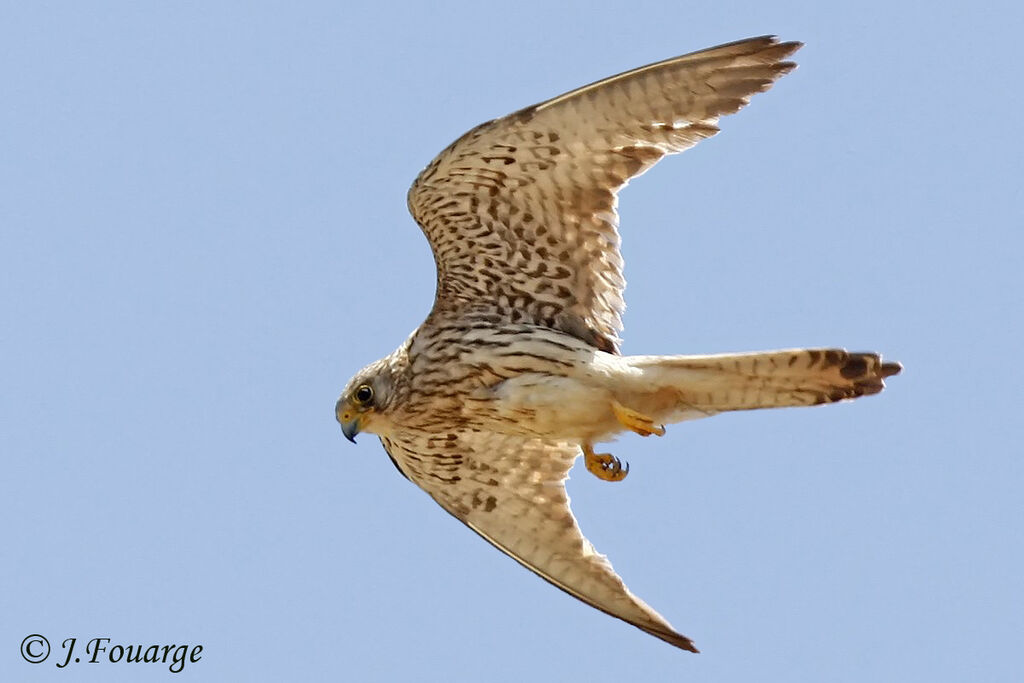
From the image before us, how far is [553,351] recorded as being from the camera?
9.97 m

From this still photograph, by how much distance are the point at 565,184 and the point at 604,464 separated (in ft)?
5.68

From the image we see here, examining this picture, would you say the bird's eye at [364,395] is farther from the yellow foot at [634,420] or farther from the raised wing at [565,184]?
the yellow foot at [634,420]

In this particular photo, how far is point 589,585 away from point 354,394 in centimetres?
195

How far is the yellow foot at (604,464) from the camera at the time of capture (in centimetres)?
1007

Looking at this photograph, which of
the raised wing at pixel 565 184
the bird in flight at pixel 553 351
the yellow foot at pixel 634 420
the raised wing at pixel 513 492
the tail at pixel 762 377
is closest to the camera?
the tail at pixel 762 377

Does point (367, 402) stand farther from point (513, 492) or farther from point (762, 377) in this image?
point (762, 377)

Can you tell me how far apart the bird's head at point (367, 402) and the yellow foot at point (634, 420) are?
1521 millimetres

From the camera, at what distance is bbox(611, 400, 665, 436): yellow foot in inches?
→ 381

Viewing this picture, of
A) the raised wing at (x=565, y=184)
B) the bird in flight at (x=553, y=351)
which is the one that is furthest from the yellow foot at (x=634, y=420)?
the raised wing at (x=565, y=184)

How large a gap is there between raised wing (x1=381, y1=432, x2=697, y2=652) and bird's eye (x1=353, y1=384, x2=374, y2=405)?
1.09 ft

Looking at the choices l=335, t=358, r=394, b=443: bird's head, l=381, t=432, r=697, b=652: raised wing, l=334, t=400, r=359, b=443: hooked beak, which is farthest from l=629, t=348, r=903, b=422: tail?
l=334, t=400, r=359, b=443: hooked beak

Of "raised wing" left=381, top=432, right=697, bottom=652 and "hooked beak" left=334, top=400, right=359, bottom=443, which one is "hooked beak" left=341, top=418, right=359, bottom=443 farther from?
"raised wing" left=381, top=432, right=697, bottom=652

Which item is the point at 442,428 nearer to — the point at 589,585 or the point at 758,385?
the point at 589,585

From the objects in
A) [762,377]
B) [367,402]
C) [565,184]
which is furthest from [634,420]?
[367,402]
